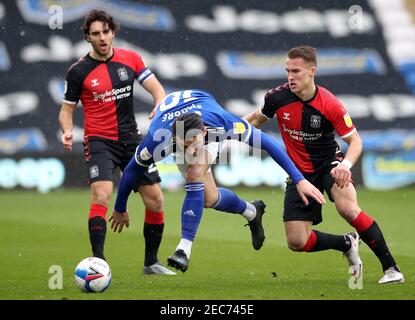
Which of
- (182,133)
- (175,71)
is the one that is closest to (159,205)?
(182,133)

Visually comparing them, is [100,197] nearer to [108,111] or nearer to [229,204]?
[108,111]

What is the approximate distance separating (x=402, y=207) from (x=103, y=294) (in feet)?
28.4

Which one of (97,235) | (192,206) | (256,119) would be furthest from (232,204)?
(97,235)

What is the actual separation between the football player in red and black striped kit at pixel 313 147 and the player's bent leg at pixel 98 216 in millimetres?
1479

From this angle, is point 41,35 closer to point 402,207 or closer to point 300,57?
point 402,207

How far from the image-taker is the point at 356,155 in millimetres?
8305

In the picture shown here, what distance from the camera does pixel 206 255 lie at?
35.7 ft

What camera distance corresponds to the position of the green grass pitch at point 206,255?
781cm

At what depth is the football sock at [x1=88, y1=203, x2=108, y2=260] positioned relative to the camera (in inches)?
339

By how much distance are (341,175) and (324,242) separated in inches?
39.9

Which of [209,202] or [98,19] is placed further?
[98,19]

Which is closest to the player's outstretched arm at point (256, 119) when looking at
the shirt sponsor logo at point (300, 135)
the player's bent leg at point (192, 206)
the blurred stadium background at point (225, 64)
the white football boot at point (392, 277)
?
the shirt sponsor logo at point (300, 135)

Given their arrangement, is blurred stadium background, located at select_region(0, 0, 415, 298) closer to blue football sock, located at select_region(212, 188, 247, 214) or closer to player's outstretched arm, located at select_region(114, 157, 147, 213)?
blue football sock, located at select_region(212, 188, 247, 214)

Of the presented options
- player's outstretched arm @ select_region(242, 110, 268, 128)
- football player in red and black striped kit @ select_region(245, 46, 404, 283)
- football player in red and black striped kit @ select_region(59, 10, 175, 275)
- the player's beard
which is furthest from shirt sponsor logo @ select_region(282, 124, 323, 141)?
the player's beard
